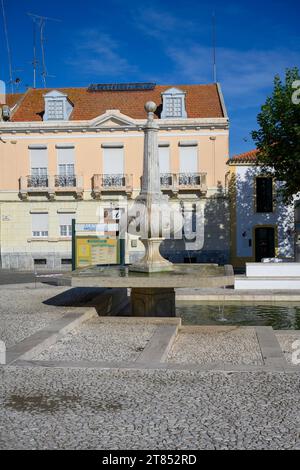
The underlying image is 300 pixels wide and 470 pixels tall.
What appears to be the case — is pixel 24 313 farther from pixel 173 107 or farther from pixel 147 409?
pixel 173 107

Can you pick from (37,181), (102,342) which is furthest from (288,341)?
(37,181)

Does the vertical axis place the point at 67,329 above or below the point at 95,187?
below

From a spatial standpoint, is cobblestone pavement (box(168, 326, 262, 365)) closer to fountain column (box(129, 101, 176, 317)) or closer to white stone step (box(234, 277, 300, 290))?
fountain column (box(129, 101, 176, 317))

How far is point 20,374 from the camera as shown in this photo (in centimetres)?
676

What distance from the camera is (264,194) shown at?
27797 millimetres

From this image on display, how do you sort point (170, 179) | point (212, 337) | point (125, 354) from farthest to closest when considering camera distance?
point (170, 179) → point (212, 337) → point (125, 354)

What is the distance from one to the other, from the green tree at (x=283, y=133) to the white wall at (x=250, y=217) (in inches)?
207

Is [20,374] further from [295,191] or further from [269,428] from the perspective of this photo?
[295,191]

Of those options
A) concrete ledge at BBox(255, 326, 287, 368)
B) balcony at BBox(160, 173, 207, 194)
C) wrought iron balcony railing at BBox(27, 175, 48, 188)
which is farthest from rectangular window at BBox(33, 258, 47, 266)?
concrete ledge at BBox(255, 326, 287, 368)

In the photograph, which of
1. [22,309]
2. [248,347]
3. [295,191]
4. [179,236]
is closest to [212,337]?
[248,347]

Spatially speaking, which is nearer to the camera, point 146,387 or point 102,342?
point 146,387

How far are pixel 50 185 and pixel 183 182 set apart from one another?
7.25m

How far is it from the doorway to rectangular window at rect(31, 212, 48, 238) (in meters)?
11.6
